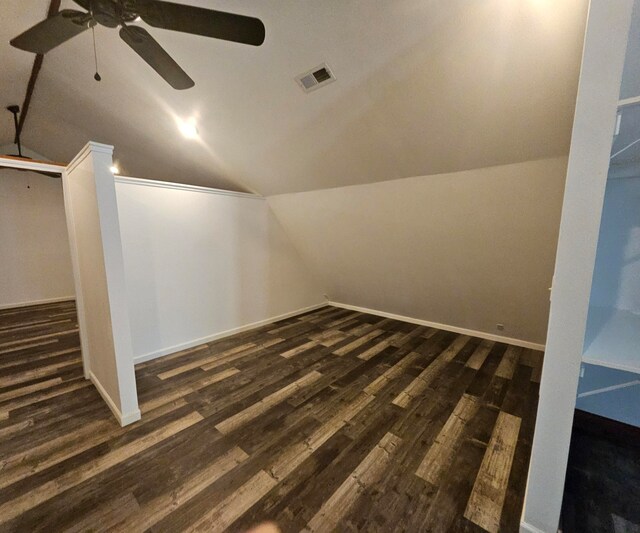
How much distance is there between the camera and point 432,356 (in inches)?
117

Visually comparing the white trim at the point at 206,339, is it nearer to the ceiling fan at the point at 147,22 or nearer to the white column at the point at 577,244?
the ceiling fan at the point at 147,22

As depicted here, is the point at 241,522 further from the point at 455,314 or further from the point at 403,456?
the point at 455,314

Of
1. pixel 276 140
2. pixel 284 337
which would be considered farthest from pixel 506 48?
pixel 284 337

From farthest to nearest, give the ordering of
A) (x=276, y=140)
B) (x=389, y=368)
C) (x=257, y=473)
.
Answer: (x=389, y=368) → (x=276, y=140) → (x=257, y=473)

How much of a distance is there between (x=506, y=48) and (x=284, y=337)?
3306 mm

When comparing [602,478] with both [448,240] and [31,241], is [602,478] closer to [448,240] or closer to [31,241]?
[448,240]

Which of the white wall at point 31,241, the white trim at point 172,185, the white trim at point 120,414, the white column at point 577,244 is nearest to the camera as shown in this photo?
the white column at point 577,244

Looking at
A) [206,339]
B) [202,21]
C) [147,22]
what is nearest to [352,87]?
[202,21]

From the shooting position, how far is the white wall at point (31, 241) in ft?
15.5

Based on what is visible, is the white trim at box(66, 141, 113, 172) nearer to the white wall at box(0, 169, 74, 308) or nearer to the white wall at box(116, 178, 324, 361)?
the white wall at box(116, 178, 324, 361)

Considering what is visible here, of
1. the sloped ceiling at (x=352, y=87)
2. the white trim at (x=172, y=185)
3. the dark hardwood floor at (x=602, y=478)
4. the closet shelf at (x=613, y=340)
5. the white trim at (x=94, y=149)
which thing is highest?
the sloped ceiling at (x=352, y=87)

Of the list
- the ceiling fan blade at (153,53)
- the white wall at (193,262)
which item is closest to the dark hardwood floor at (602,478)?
the ceiling fan blade at (153,53)

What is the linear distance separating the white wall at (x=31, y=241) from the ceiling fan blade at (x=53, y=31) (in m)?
4.91

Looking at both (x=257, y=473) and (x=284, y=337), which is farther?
(x=284, y=337)
